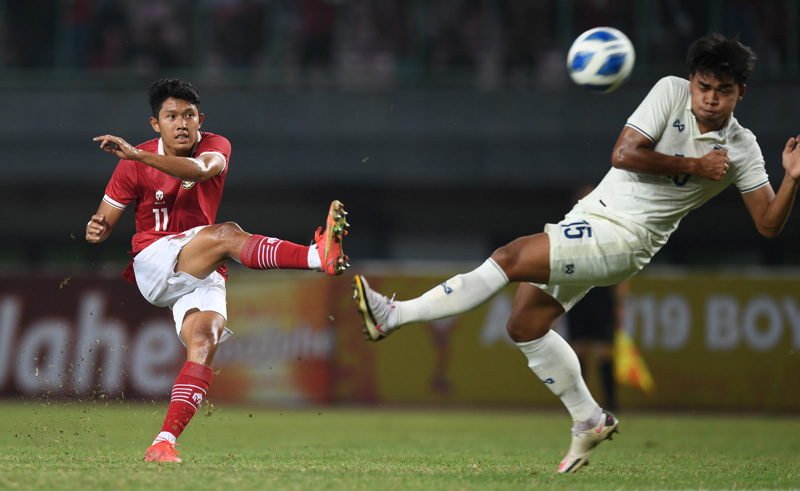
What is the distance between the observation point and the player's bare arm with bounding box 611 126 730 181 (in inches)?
193

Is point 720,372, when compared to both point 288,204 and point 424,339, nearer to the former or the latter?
point 424,339

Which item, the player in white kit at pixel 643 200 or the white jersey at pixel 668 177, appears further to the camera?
the white jersey at pixel 668 177

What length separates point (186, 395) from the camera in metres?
5.40

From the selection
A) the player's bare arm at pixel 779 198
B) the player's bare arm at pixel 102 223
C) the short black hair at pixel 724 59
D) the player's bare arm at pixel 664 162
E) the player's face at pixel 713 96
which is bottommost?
the player's bare arm at pixel 102 223

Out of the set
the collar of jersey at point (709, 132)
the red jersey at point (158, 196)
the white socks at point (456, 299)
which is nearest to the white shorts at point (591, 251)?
the white socks at point (456, 299)

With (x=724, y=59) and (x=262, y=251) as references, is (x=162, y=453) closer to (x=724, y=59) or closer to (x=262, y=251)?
(x=262, y=251)

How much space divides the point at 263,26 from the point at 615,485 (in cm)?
1385

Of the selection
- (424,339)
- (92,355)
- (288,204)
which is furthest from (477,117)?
(92,355)

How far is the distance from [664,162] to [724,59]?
61 cm

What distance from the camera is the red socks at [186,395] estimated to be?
535 cm

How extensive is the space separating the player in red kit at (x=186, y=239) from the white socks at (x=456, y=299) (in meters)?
0.58

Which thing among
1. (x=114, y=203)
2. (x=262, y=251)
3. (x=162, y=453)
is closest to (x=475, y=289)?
(x=262, y=251)

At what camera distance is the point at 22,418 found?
401 inches

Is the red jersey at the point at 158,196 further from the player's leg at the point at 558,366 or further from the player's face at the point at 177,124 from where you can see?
the player's leg at the point at 558,366
